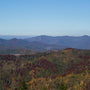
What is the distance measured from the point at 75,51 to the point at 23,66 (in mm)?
54070

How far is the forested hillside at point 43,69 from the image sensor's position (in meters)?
80.6

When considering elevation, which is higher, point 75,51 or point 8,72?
point 75,51

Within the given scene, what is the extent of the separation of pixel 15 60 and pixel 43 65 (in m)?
28.0

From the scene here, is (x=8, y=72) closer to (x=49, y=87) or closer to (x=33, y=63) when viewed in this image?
(x=33, y=63)

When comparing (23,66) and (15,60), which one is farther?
(15,60)

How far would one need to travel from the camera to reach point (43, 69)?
100 metres

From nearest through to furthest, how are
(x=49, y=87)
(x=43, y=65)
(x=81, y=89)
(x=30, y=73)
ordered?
(x=81, y=89) < (x=49, y=87) < (x=30, y=73) < (x=43, y=65)

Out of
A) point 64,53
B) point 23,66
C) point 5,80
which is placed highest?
point 64,53

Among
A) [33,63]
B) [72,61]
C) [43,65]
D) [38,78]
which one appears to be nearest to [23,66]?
[33,63]

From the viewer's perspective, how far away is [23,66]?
107500 mm

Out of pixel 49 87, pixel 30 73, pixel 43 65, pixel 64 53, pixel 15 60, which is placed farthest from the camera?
pixel 64 53

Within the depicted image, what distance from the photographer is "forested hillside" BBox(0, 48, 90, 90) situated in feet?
265

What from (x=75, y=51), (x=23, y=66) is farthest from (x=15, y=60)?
(x=75, y=51)

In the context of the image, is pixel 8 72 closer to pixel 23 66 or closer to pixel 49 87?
pixel 23 66
